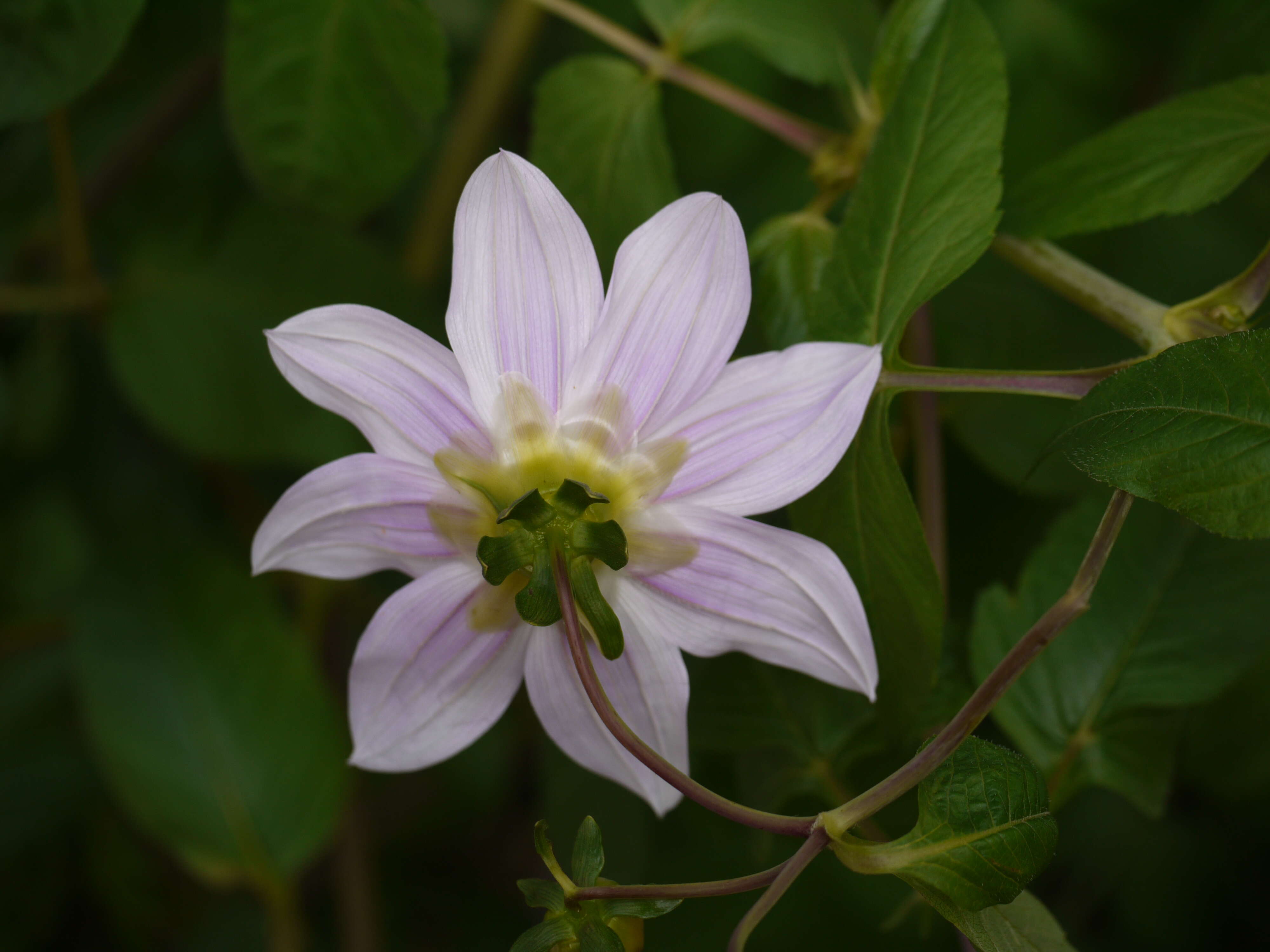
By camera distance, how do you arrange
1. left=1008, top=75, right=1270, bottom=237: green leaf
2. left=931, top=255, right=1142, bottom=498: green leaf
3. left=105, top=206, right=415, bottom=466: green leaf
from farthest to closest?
left=105, top=206, right=415, bottom=466: green leaf
left=931, top=255, right=1142, bottom=498: green leaf
left=1008, top=75, right=1270, bottom=237: green leaf

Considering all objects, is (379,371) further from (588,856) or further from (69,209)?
(69,209)

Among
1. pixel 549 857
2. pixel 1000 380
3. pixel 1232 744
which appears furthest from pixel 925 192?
pixel 1232 744

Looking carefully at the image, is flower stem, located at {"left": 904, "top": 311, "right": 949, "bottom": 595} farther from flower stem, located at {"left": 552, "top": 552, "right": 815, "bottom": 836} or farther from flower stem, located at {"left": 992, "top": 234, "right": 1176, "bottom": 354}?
flower stem, located at {"left": 552, "top": 552, "right": 815, "bottom": 836}

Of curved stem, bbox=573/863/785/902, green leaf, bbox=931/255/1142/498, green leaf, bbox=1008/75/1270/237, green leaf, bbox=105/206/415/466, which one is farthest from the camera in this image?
green leaf, bbox=105/206/415/466

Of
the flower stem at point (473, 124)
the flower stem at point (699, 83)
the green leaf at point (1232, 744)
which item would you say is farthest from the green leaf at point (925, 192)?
the flower stem at point (473, 124)

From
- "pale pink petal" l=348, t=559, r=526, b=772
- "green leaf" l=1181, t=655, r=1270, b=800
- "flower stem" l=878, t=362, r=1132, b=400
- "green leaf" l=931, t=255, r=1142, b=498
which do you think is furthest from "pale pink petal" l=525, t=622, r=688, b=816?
"green leaf" l=1181, t=655, r=1270, b=800
